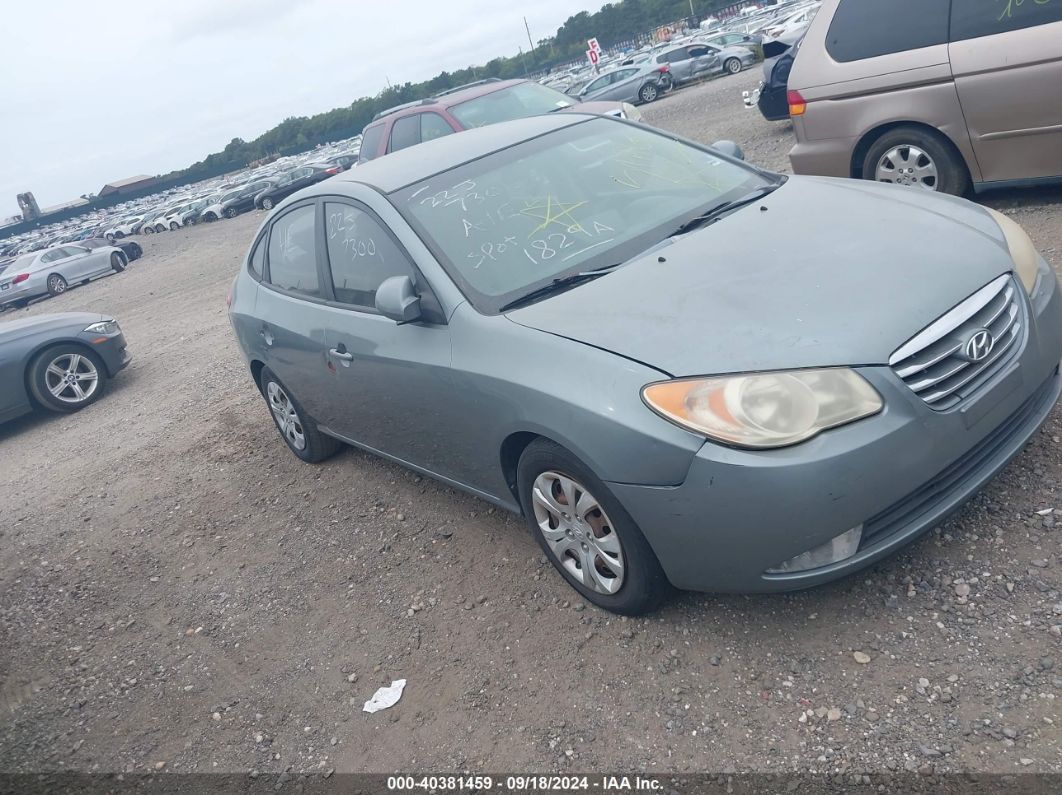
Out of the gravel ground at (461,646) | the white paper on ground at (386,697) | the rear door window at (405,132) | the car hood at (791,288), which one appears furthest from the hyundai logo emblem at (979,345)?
the rear door window at (405,132)

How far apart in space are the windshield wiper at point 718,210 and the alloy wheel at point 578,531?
1230 millimetres

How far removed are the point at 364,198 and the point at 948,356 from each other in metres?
2.61

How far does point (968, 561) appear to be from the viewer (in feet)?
9.86

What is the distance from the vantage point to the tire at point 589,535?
295 cm

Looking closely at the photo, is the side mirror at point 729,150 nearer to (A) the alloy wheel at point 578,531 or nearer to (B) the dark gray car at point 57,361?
(A) the alloy wheel at point 578,531

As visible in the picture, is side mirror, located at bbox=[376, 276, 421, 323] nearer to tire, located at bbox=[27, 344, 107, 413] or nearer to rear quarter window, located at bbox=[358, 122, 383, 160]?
tire, located at bbox=[27, 344, 107, 413]

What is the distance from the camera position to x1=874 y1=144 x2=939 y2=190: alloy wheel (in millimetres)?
6133

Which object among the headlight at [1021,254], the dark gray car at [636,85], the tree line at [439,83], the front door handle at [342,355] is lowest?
the headlight at [1021,254]

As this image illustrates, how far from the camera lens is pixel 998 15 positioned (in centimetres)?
554

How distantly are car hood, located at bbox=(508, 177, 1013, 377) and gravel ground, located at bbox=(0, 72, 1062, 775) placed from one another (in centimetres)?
92

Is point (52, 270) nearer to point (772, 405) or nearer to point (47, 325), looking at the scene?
point (47, 325)

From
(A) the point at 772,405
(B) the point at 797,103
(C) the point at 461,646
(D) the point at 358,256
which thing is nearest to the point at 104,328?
(D) the point at 358,256

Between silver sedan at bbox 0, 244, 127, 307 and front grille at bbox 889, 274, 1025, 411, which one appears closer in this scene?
front grille at bbox 889, 274, 1025, 411

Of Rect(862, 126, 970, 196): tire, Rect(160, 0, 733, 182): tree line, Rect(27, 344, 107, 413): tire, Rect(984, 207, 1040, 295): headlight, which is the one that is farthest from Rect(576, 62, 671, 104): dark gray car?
Rect(160, 0, 733, 182): tree line
